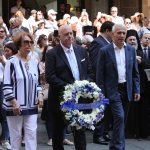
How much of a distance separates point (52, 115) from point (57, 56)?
0.85m

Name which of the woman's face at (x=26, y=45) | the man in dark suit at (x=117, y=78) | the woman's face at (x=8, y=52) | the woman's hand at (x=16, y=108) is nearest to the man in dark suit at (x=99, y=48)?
the man in dark suit at (x=117, y=78)

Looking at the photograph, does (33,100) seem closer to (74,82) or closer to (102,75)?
(74,82)

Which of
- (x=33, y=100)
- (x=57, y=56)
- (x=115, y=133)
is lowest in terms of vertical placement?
(x=115, y=133)

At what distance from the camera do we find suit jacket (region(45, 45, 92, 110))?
8.38 meters

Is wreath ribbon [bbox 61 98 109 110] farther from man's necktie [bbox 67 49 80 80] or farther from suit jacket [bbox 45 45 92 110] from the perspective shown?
man's necktie [bbox 67 49 80 80]

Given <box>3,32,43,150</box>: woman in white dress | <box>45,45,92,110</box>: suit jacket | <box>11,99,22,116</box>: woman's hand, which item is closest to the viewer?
<box>11,99,22,116</box>: woman's hand

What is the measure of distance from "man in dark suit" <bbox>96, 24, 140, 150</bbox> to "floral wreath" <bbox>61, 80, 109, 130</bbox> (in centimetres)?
81

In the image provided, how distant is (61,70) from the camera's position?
331 inches

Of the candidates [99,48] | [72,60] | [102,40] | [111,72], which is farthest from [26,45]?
[102,40]

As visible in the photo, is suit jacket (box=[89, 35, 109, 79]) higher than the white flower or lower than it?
higher

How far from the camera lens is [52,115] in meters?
8.55

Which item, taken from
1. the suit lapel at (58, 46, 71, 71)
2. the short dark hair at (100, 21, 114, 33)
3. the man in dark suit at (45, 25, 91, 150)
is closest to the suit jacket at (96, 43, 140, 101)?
the man in dark suit at (45, 25, 91, 150)

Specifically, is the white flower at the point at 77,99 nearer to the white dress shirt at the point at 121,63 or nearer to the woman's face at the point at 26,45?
the woman's face at the point at 26,45

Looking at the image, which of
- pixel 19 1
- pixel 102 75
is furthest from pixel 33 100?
pixel 19 1
